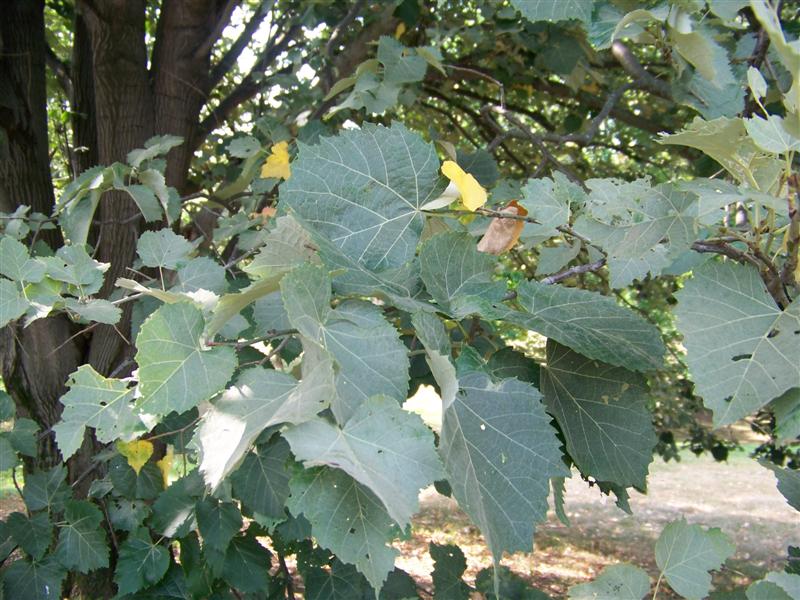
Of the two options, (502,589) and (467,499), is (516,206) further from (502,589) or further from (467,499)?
(502,589)

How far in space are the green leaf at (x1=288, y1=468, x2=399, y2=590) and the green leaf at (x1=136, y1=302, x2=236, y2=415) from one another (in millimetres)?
169

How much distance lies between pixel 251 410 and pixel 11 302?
65cm

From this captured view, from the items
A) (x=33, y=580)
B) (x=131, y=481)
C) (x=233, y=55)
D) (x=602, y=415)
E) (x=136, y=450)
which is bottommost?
(x=33, y=580)

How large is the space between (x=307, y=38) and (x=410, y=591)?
2252 mm

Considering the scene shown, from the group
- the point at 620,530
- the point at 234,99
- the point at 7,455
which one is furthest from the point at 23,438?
the point at 620,530

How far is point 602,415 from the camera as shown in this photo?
83cm

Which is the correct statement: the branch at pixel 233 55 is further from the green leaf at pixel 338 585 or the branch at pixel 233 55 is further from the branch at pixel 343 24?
the green leaf at pixel 338 585

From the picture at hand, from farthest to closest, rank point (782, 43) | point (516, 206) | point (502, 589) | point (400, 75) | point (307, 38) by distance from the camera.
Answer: point (307, 38) < point (400, 75) < point (502, 589) < point (516, 206) < point (782, 43)

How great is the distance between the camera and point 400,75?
2057 mm

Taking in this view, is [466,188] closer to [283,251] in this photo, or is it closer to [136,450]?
[283,251]

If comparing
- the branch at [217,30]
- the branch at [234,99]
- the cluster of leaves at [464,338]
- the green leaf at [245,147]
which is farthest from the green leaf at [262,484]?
the branch at [234,99]

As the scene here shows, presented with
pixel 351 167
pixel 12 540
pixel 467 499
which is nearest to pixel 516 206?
pixel 351 167

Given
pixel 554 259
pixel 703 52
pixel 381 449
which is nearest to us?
pixel 381 449

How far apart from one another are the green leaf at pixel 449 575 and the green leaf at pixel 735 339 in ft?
3.62
